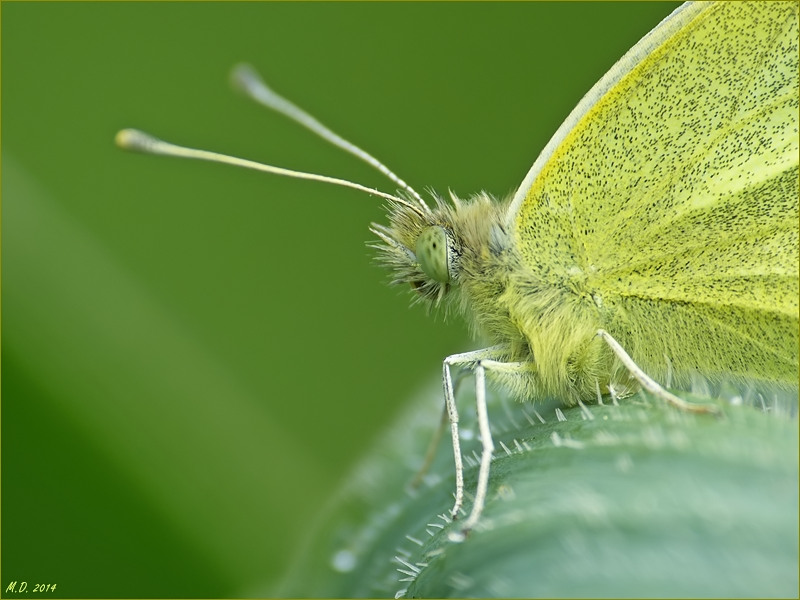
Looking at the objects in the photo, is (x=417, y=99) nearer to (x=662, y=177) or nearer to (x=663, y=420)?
(x=662, y=177)

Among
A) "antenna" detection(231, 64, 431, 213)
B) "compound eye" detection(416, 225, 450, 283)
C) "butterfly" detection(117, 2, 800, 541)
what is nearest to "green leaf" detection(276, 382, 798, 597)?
"butterfly" detection(117, 2, 800, 541)

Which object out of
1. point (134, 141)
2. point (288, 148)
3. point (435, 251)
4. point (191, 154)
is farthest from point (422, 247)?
point (288, 148)

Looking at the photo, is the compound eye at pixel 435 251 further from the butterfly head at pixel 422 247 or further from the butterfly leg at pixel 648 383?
the butterfly leg at pixel 648 383

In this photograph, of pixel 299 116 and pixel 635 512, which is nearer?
pixel 635 512

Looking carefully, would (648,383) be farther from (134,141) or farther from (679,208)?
(134,141)

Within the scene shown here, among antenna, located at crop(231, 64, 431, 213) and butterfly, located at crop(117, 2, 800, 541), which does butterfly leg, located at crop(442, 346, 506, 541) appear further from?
antenna, located at crop(231, 64, 431, 213)

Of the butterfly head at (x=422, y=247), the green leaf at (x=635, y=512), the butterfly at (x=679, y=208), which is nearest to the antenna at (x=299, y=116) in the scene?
the butterfly head at (x=422, y=247)
